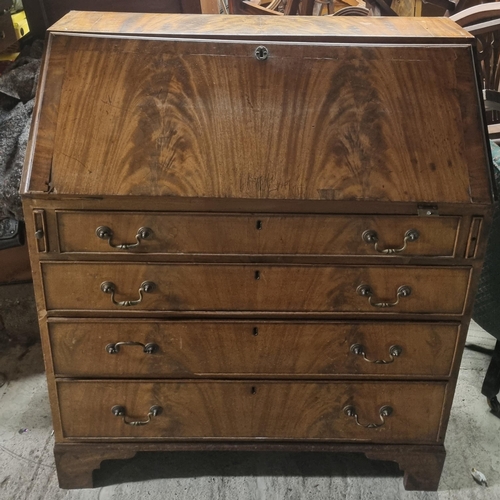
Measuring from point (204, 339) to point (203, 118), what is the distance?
0.54m

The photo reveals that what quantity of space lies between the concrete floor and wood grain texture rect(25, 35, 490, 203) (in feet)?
3.00

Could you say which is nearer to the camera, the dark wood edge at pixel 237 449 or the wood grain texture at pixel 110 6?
the dark wood edge at pixel 237 449

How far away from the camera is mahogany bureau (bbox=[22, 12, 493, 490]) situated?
1.19m

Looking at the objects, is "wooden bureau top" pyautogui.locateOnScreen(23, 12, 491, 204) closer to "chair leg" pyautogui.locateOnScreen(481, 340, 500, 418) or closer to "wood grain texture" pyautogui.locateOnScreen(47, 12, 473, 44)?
"wood grain texture" pyautogui.locateOnScreen(47, 12, 473, 44)

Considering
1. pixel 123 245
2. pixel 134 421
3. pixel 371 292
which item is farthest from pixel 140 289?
pixel 371 292

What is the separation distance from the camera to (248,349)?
1403 mm

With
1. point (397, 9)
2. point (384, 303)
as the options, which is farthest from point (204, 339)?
point (397, 9)

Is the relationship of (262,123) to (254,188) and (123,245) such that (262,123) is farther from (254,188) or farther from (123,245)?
(123,245)

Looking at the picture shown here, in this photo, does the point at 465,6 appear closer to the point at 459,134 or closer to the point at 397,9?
the point at 397,9

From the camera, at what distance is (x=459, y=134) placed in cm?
121

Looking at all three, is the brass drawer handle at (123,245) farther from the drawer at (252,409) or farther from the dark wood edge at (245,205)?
the drawer at (252,409)

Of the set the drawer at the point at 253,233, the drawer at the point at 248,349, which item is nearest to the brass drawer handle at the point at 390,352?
the drawer at the point at 248,349

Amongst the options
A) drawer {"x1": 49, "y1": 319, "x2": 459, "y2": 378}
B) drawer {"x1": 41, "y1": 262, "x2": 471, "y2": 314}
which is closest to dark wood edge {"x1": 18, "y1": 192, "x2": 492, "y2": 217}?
drawer {"x1": 41, "y1": 262, "x2": 471, "y2": 314}

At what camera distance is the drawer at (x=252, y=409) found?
1.45 metres
